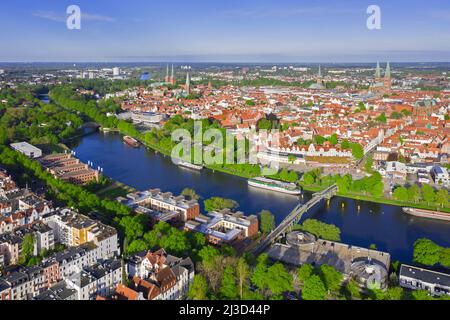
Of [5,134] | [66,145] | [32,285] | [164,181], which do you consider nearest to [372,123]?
[164,181]

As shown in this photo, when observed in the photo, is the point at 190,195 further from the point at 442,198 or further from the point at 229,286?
the point at 442,198

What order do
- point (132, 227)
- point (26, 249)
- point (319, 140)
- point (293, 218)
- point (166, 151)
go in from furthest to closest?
point (319, 140)
point (166, 151)
point (293, 218)
point (132, 227)
point (26, 249)

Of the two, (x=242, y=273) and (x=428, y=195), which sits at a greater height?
(x=428, y=195)

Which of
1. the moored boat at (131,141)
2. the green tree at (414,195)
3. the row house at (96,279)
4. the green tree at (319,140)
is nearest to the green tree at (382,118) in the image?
the green tree at (319,140)

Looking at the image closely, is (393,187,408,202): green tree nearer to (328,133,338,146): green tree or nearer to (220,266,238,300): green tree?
(328,133,338,146): green tree

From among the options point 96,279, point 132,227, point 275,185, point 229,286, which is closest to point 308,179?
point 275,185

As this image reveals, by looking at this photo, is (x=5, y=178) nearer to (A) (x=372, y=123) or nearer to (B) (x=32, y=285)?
(B) (x=32, y=285)
